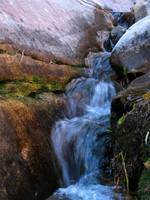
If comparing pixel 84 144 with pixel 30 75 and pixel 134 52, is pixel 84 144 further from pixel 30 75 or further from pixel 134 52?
pixel 134 52

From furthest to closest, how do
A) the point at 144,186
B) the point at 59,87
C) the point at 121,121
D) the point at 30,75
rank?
the point at 59,87
the point at 30,75
the point at 121,121
the point at 144,186

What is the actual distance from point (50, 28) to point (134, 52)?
2.53m

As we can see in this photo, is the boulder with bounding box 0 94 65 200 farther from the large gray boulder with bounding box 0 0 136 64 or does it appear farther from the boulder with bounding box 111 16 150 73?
the boulder with bounding box 111 16 150 73

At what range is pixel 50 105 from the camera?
288 inches

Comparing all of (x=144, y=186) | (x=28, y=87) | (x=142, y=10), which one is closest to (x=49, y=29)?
(x=28, y=87)

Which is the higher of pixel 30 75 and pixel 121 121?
pixel 30 75

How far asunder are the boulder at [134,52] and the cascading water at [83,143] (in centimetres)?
86

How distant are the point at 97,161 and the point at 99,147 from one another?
25 cm

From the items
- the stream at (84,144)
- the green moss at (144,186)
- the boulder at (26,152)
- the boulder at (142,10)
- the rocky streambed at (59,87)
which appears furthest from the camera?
the boulder at (142,10)

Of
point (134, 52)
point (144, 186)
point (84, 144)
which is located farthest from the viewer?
point (134, 52)

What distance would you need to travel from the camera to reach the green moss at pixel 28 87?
736cm

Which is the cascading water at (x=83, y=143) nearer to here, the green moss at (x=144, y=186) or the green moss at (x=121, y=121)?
the green moss at (x=144, y=186)

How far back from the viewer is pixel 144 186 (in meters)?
4.99

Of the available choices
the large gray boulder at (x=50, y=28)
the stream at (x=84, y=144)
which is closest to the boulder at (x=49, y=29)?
the large gray boulder at (x=50, y=28)
